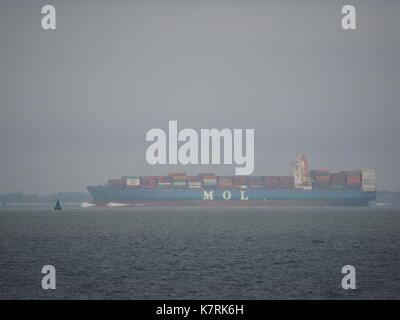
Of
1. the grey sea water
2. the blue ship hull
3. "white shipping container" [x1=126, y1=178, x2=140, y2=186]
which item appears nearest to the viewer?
the grey sea water

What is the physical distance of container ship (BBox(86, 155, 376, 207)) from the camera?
166 m

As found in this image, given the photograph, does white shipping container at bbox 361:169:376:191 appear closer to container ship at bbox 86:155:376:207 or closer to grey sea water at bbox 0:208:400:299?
container ship at bbox 86:155:376:207

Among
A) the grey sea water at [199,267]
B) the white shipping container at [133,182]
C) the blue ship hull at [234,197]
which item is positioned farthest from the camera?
the white shipping container at [133,182]

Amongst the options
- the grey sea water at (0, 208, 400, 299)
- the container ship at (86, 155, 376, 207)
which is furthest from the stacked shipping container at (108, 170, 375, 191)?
the grey sea water at (0, 208, 400, 299)

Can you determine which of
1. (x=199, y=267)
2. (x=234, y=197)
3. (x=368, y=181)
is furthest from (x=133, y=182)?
(x=199, y=267)

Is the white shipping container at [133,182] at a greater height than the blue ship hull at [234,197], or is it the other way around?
the white shipping container at [133,182]

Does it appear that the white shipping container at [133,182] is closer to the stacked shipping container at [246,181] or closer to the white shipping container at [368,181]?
the stacked shipping container at [246,181]

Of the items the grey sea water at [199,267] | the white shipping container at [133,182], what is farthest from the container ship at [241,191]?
the grey sea water at [199,267]

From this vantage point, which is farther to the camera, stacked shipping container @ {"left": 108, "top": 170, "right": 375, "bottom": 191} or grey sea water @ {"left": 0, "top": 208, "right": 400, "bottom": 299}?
stacked shipping container @ {"left": 108, "top": 170, "right": 375, "bottom": 191}

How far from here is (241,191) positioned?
16650cm

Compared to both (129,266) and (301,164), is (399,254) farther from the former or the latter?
(301,164)

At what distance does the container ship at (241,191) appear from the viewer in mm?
165875

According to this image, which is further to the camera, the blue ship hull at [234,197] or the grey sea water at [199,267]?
the blue ship hull at [234,197]
